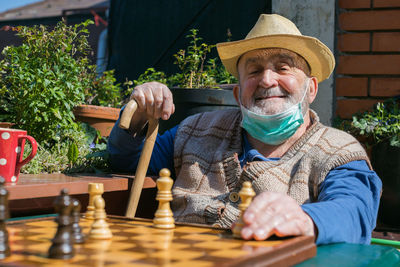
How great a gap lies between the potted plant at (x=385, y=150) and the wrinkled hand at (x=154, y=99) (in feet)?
5.30

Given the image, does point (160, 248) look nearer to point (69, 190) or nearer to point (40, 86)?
point (69, 190)

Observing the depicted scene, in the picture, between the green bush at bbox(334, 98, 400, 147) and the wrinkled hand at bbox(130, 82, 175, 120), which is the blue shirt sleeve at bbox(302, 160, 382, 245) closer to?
the wrinkled hand at bbox(130, 82, 175, 120)

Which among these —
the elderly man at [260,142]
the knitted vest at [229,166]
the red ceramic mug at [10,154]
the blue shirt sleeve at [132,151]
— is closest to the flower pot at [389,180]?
the elderly man at [260,142]

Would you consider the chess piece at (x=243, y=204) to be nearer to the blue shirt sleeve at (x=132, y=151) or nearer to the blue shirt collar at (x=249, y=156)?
the blue shirt collar at (x=249, y=156)

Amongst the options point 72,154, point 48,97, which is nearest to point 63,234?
point 72,154

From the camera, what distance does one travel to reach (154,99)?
237 cm

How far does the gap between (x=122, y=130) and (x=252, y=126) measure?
2.13 feet

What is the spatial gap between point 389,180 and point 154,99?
1.86 metres

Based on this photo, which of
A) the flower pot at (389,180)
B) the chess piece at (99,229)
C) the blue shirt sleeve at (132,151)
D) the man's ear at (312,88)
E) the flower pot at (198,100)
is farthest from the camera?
the flower pot at (389,180)

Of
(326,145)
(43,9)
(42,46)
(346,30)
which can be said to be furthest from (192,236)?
(43,9)

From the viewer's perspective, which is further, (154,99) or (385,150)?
(385,150)

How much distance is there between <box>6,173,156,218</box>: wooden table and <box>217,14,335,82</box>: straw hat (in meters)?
0.81

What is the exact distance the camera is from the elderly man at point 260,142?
2.23 metres

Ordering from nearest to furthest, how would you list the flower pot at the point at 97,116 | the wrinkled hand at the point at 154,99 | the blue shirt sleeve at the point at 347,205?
the blue shirt sleeve at the point at 347,205
the wrinkled hand at the point at 154,99
the flower pot at the point at 97,116
